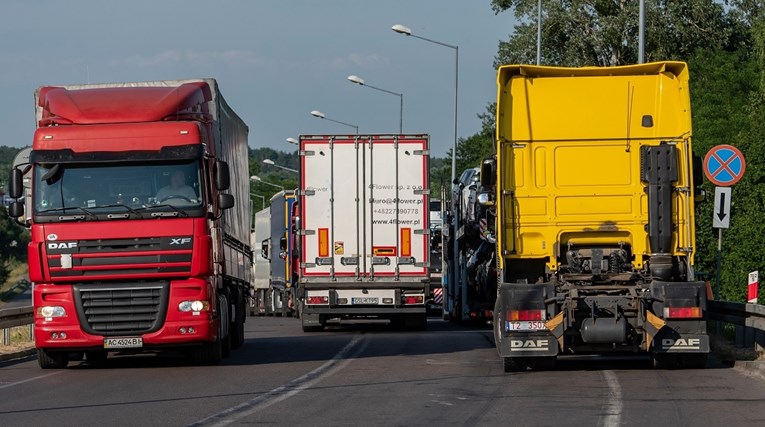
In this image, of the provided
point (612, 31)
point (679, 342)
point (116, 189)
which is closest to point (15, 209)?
point (116, 189)

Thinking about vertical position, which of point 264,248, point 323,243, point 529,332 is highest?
point 264,248

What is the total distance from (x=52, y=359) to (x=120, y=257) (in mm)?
2277

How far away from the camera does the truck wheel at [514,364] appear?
59.4ft

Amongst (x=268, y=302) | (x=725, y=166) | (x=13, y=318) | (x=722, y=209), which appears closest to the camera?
(x=725, y=166)

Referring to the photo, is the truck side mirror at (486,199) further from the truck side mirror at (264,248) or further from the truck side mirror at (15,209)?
the truck side mirror at (264,248)

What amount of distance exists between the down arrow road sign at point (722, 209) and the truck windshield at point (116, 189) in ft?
24.2

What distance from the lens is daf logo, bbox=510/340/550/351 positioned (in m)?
17.5

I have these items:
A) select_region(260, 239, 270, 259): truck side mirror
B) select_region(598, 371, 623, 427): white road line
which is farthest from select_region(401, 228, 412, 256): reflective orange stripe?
select_region(260, 239, 270, 259): truck side mirror

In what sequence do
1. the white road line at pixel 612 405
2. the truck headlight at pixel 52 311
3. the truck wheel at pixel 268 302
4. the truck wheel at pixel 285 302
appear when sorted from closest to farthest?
1. the white road line at pixel 612 405
2. the truck headlight at pixel 52 311
3. the truck wheel at pixel 285 302
4. the truck wheel at pixel 268 302

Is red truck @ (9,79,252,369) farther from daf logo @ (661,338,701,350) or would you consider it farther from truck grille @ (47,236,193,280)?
daf logo @ (661,338,701,350)

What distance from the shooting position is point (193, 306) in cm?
1928

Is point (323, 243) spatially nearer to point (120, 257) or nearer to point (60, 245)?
point (120, 257)

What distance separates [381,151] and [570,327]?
12798 mm

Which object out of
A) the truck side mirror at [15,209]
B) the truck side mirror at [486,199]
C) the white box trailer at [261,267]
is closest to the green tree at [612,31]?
the white box trailer at [261,267]
